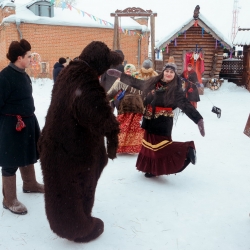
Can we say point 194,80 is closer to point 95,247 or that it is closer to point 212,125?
point 212,125

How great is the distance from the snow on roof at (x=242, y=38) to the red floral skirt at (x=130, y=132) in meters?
10.6

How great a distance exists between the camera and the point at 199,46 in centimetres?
1343

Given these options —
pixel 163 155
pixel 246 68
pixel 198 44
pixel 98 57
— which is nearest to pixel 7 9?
pixel 198 44

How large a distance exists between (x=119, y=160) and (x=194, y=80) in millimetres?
4555

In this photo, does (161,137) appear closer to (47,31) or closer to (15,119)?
(15,119)

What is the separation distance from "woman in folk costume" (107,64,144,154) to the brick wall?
13.6 meters

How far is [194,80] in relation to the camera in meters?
8.45

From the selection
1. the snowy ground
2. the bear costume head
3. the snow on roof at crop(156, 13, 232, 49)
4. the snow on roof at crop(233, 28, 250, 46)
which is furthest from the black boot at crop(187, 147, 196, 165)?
the snow on roof at crop(233, 28, 250, 46)

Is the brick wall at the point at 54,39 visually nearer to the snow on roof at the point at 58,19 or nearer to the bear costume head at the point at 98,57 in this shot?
the snow on roof at the point at 58,19

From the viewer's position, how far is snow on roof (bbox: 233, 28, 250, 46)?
44.4 ft

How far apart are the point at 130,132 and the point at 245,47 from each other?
11802mm

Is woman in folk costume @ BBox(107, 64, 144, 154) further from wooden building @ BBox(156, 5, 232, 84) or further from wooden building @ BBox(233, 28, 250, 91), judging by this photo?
wooden building @ BBox(233, 28, 250, 91)

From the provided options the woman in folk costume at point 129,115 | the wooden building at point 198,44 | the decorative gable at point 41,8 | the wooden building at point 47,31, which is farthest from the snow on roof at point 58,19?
the woman in folk costume at point 129,115

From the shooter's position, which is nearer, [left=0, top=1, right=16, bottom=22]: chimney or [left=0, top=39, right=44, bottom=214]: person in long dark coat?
[left=0, top=39, right=44, bottom=214]: person in long dark coat
